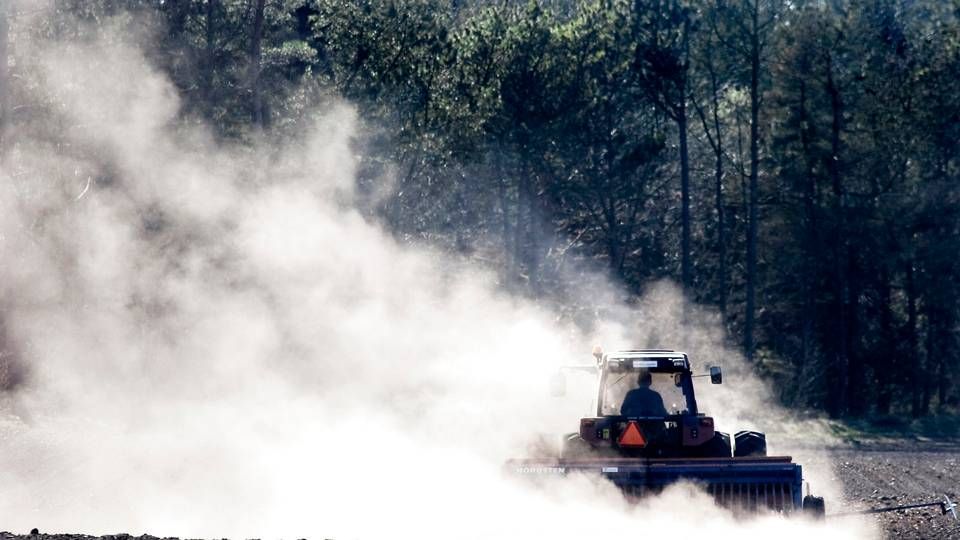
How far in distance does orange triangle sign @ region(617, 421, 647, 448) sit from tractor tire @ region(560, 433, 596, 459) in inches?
15.7

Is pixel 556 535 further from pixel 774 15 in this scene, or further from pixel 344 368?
pixel 774 15

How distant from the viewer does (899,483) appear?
27672 mm

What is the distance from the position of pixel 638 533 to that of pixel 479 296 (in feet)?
61.3

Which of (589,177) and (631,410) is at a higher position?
(589,177)

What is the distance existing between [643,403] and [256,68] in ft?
76.6

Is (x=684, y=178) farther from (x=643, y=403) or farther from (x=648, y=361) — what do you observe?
(x=643, y=403)

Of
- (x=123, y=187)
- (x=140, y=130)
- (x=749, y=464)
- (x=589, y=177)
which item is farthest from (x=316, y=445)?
(x=589, y=177)

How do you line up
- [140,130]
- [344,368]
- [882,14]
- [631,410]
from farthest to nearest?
[882,14] < [140,130] < [344,368] < [631,410]

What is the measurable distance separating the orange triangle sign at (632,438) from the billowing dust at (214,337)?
1.96m

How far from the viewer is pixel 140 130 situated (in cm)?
3325

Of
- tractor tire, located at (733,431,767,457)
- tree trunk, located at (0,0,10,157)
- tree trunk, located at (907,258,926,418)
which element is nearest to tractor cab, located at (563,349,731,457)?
tractor tire, located at (733,431,767,457)

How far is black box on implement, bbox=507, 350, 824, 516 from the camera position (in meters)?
16.0

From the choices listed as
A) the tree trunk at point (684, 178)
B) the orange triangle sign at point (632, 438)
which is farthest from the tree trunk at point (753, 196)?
the orange triangle sign at point (632, 438)

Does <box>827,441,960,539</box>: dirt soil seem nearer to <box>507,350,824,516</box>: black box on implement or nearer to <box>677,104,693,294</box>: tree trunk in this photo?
<box>507,350,824,516</box>: black box on implement
